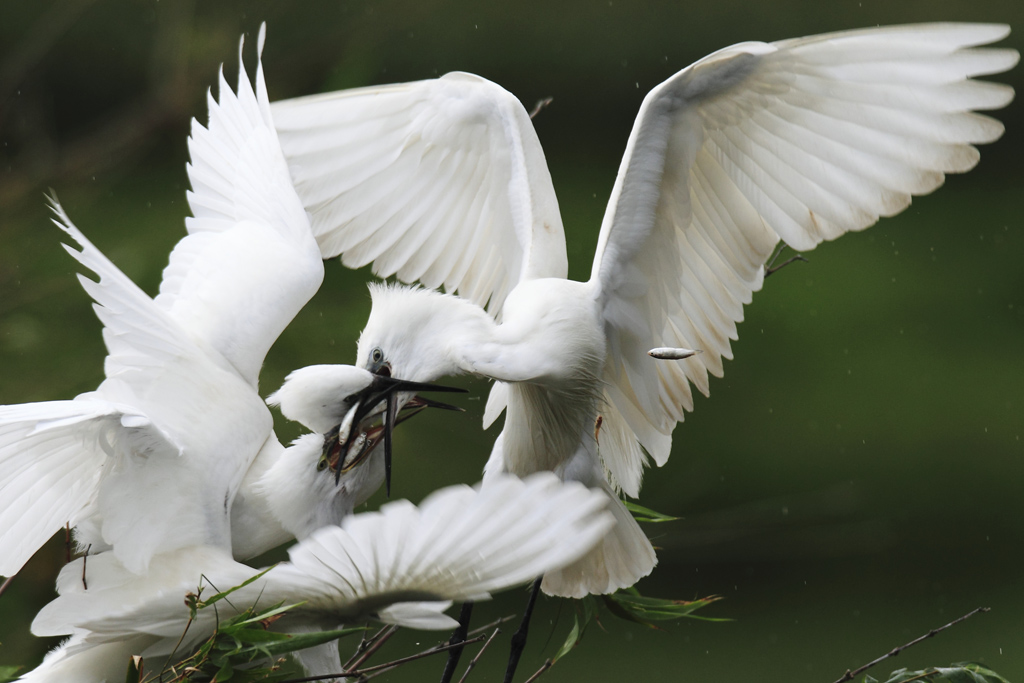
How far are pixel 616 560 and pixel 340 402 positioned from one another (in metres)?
0.39

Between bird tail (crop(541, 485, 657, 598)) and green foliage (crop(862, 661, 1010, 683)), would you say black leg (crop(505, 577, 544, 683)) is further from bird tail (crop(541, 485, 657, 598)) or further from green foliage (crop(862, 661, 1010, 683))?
green foliage (crop(862, 661, 1010, 683))

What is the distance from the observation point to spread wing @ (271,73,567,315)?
1.27 metres

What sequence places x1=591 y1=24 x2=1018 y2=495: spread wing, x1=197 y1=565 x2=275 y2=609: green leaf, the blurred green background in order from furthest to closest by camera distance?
the blurred green background
x1=591 y1=24 x2=1018 y2=495: spread wing
x1=197 y1=565 x2=275 y2=609: green leaf

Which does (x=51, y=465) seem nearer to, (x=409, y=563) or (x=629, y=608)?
(x=409, y=563)

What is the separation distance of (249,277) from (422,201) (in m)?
0.25

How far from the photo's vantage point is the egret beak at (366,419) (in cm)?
97

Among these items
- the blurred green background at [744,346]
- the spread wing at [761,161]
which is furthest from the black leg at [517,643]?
the blurred green background at [744,346]

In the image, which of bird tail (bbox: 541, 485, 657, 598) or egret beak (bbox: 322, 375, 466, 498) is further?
bird tail (bbox: 541, 485, 657, 598)

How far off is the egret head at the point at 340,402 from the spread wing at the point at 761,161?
0.23 m

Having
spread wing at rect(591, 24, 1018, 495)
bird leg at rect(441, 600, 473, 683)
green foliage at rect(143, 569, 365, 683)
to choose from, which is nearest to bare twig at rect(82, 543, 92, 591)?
green foliage at rect(143, 569, 365, 683)

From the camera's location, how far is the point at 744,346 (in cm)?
438

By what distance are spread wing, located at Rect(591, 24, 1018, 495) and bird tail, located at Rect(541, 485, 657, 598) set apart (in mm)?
128

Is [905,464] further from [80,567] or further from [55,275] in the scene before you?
[80,567]

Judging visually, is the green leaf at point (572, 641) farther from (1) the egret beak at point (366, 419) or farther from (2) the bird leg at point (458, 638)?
(1) the egret beak at point (366, 419)
